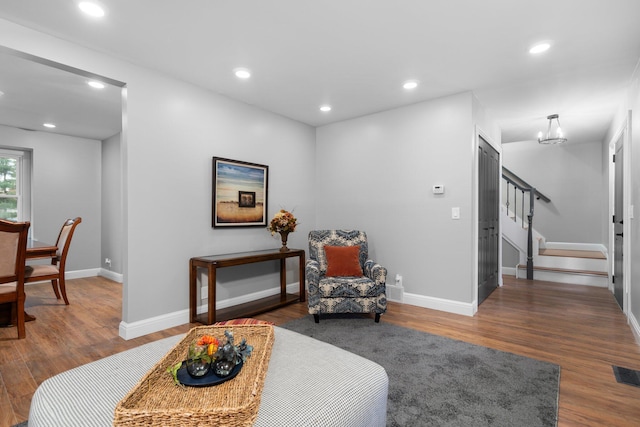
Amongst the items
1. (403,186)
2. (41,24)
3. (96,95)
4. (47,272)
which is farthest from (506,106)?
(47,272)

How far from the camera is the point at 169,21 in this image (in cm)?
231

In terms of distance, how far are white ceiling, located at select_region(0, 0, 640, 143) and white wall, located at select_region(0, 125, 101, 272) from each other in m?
1.68

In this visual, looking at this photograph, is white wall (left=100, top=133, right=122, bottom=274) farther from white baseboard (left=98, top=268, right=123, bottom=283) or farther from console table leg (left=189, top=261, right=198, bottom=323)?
console table leg (left=189, top=261, right=198, bottom=323)

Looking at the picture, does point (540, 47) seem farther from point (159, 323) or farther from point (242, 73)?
point (159, 323)

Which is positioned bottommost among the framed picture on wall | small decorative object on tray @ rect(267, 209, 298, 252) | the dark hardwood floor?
the dark hardwood floor

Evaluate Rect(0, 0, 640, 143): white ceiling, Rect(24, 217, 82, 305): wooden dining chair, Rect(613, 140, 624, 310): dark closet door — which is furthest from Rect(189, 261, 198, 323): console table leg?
Rect(613, 140, 624, 310): dark closet door

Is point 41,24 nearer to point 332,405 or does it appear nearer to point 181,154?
point 181,154

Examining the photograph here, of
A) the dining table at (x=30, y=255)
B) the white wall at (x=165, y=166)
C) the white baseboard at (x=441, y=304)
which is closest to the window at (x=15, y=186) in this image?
the dining table at (x=30, y=255)

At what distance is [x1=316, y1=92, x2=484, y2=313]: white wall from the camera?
3641 millimetres

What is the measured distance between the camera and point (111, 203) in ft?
18.3

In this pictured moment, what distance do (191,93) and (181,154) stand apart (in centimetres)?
66

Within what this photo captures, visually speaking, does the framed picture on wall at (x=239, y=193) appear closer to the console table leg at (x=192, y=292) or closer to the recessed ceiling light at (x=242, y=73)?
the console table leg at (x=192, y=292)

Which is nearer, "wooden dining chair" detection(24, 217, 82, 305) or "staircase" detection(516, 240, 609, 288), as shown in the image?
"wooden dining chair" detection(24, 217, 82, 305)

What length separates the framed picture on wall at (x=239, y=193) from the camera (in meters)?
3.64
